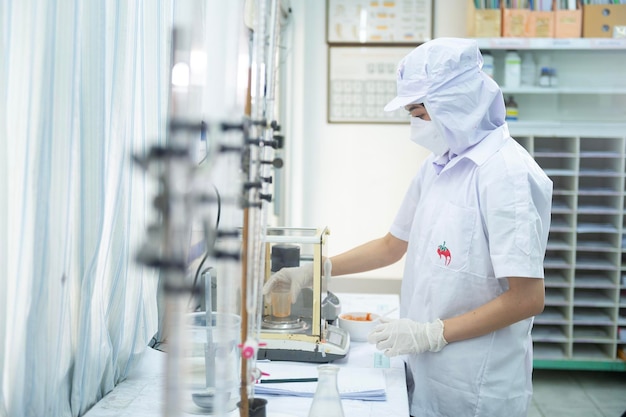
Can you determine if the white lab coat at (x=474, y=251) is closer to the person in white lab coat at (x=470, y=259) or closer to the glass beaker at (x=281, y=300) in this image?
the person in white lab coat at (x=470, y=259)

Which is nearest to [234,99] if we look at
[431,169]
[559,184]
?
[431,169]

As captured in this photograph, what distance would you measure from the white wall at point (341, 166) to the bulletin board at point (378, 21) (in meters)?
0.09

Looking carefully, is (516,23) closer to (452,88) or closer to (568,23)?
(568,23)

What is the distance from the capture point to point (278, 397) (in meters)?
1.49

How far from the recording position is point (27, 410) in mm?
1179

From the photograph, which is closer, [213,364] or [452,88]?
[213,364]

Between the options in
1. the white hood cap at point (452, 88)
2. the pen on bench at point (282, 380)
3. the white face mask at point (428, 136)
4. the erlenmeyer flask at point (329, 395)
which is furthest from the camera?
the white face mask at point (428, 136)

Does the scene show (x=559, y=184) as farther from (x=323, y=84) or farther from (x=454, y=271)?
(x=454, y=271)

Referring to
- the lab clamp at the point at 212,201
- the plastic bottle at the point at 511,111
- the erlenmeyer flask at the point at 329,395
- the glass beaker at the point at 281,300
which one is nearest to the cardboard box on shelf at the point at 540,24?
the plastic bottle at the point at 511,111

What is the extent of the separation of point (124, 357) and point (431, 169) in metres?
1.03

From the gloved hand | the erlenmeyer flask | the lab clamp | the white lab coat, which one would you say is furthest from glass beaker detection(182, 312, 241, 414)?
the white lab coat

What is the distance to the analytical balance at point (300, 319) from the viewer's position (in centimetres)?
171

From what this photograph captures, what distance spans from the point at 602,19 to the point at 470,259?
106 inches

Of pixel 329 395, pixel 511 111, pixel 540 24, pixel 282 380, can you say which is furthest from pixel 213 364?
pixel 540 24
